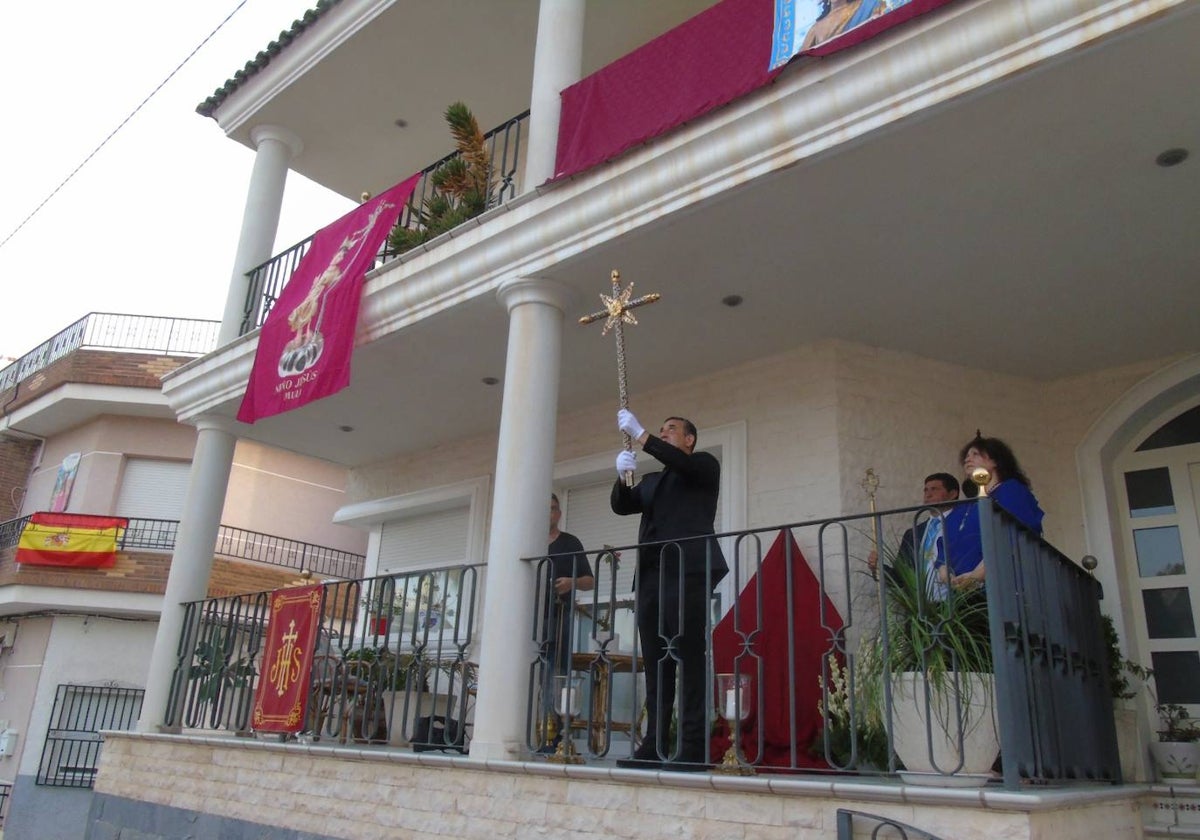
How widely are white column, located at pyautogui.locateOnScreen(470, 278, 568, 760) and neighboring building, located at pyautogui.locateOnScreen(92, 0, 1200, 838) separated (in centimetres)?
2

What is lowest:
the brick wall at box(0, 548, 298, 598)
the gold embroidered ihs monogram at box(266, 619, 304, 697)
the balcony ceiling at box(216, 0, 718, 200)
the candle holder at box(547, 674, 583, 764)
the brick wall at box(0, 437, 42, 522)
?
the candle holder at box(547, 674, 583, 764)

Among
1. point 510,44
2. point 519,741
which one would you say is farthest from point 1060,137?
point 510,44

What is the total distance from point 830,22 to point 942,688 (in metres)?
3.31

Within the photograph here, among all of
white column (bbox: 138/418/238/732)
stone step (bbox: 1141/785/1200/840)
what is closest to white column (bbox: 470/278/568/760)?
stone step (bbox: 1141/785/1200/840)

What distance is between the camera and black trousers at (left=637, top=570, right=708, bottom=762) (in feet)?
16.6

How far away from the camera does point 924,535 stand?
16.5 feet

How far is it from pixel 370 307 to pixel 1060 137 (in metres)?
4.96

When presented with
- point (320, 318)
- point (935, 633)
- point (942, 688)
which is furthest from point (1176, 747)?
point (320, 318)

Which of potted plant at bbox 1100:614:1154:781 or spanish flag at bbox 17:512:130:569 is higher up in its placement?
spanish flag at bbox 17:512:130:569

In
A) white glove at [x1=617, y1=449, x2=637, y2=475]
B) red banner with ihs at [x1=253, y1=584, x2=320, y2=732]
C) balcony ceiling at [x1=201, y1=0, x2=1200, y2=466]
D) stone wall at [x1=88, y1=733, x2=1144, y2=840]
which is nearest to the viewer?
stone wall at [x1=88, y1=733, x2=1144, y2=840]

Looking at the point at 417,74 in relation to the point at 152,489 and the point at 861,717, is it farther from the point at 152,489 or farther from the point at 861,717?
the point at 152,489

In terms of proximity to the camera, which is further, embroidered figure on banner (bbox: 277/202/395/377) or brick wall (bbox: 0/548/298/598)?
brick wall (bbox: 0/548/298/598)

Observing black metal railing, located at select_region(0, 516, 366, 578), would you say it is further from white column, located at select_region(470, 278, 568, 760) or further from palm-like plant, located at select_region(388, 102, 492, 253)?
white column, located at select_region(470, 278, 568, 760)

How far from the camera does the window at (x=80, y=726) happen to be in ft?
59.9
